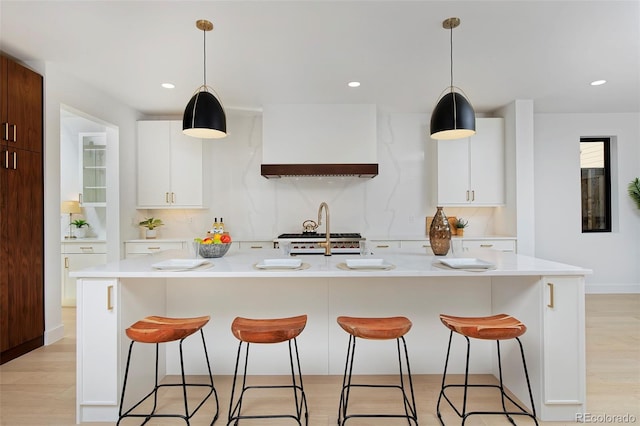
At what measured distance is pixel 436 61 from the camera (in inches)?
118

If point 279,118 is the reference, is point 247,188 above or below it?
below

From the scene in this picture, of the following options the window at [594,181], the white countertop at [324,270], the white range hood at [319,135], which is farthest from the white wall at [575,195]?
the white countertop at [324,270]

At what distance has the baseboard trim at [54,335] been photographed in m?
3.00

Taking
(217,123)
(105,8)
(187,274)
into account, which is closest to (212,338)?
(187,274)

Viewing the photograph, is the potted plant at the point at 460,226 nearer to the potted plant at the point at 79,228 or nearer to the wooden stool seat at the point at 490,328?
the wooden stool seat at the point at 490,328

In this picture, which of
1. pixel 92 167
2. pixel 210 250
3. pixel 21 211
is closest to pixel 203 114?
pixel 210 250

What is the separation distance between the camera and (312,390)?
2.19 meters

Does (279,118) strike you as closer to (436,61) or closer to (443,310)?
(436,61)

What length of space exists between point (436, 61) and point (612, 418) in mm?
2818

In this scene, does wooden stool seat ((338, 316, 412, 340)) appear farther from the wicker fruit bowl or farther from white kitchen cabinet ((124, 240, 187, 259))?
white kitchen cabinet ((124, 240, 187, 259))

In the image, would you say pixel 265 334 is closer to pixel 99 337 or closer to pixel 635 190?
pixel 99 337

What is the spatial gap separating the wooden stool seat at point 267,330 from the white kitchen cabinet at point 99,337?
2.31 feet

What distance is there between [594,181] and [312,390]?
5.06 m

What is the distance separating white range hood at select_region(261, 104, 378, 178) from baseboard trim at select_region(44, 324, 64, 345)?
2.60m
